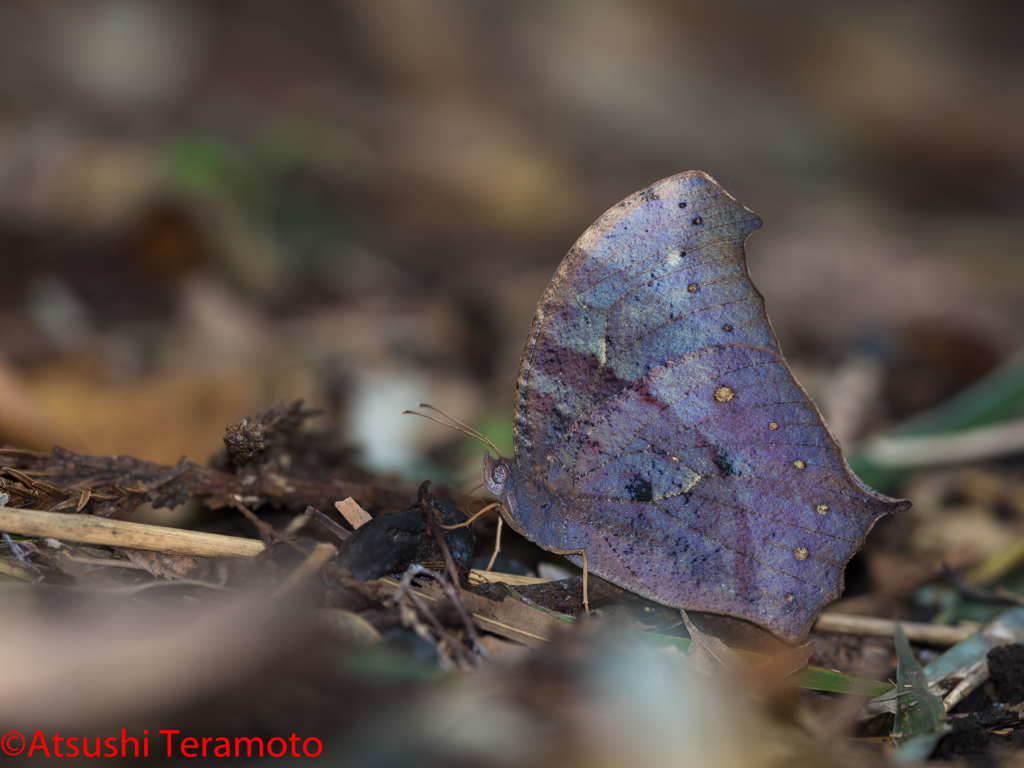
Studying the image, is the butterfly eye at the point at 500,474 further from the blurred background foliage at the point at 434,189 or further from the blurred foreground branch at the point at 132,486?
the blurred background foliage at the point at 434,189

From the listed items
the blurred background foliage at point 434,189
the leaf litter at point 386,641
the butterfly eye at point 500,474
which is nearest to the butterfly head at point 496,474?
the butterfly eye at point 500,474

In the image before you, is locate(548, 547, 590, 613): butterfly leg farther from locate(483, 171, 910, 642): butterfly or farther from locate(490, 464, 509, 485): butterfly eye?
locate(490, 464, 509, 485): butterfly eye

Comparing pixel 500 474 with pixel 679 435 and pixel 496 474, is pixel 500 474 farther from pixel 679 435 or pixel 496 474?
pixel 679 435

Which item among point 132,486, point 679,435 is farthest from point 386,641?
point 679,435

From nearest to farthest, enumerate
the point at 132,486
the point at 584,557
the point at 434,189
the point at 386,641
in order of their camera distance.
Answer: the point at 386,641, the point at 132,486, the point at 584,557, the point at 434,189

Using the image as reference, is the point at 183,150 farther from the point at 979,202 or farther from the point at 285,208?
the point at 979,202

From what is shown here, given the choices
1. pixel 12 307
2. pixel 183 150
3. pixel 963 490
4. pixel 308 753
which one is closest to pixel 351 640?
pixel 308 753

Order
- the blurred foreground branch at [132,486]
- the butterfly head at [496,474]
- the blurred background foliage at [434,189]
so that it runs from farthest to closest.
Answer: the blurred background foliage at [434,189] < the butterfly head at [496,474] < the blurred foreground branch at [132,486]
